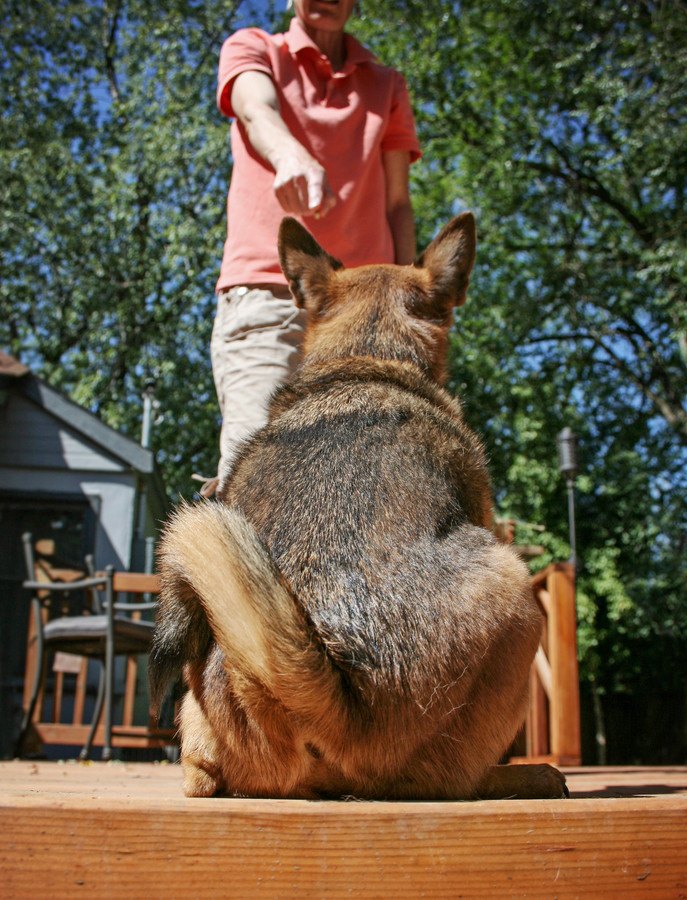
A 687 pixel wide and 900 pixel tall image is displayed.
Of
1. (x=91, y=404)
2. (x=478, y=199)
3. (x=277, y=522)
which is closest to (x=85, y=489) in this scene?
Result: (x=91, y=404)

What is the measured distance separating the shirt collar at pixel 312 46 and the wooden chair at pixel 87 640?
3.64 m

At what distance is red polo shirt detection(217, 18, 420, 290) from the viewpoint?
11.7ft

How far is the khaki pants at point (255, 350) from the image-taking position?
3.42 m

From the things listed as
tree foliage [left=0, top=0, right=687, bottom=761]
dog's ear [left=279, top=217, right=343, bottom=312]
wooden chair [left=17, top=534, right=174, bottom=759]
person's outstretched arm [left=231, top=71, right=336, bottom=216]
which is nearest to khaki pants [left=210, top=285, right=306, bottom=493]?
dog's ear [left=279, top=217, right=343, bottom=312]

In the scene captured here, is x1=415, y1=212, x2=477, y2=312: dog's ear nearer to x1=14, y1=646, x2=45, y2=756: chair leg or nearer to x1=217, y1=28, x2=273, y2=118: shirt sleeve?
x1=217, y1=28, x2=273, y2=118: shirt sleeve

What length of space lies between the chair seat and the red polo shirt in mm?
4106

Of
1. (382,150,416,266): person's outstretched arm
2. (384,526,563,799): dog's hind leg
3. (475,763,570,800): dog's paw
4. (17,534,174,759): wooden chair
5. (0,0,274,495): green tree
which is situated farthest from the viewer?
(0,0,274,495): green tree

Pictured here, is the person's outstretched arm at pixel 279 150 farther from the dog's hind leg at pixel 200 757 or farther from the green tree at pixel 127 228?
the green tree at pixel 127 228

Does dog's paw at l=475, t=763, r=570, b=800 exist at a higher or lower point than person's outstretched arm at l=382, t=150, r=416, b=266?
lower

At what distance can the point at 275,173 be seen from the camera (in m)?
3.28

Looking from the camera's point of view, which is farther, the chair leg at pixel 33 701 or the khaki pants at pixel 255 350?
the chair leg at pixel 33 701

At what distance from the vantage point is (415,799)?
6.31 feet

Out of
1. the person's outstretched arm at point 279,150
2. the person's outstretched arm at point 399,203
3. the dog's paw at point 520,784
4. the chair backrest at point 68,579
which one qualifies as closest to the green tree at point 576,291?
the chair backrest at point 68,579

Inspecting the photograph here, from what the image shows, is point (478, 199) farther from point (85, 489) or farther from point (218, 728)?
point (218, 728)
